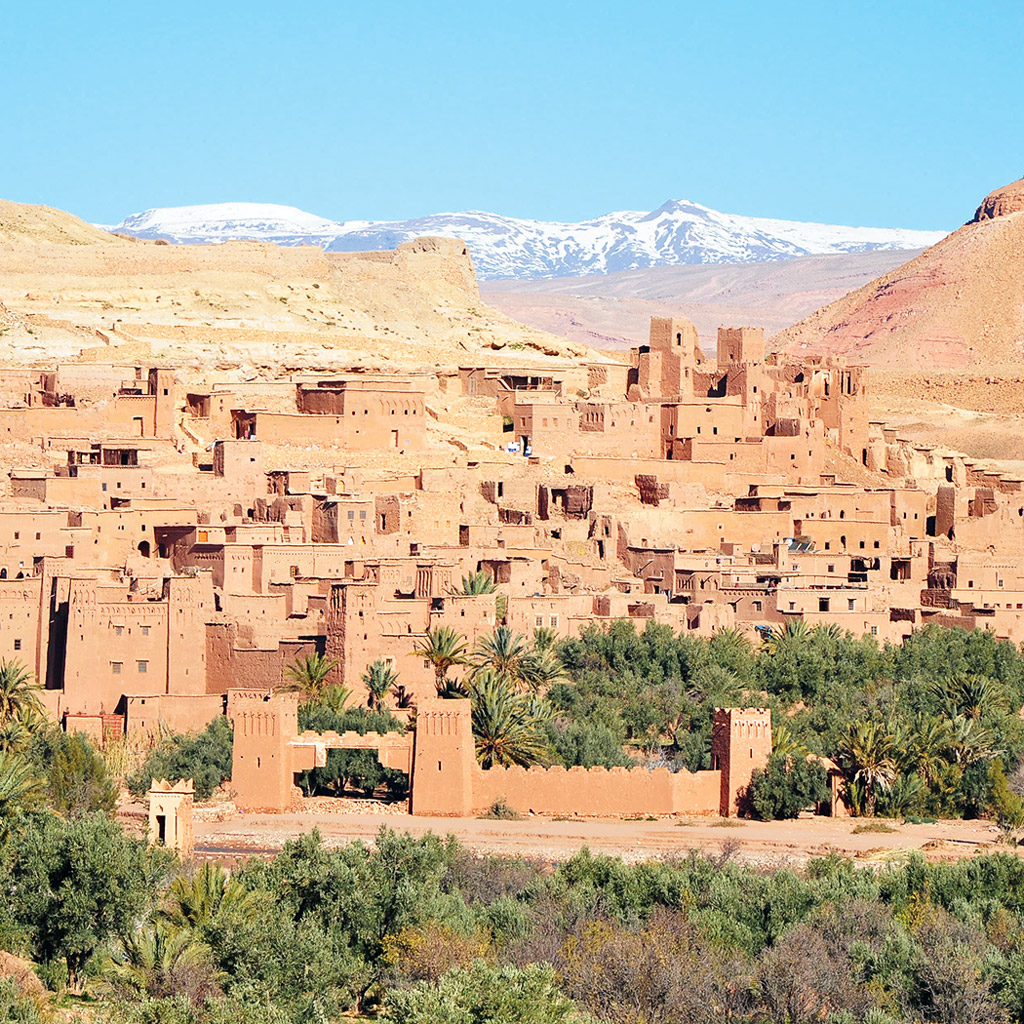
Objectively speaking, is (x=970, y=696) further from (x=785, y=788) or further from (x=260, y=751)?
(x=260, y=751)

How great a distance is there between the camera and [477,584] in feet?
127

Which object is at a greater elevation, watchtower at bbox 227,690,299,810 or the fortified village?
the fortified village

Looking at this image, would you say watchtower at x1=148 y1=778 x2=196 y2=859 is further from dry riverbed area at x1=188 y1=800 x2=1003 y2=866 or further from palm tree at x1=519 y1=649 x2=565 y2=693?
palm tree at x1=519 y1=649 x2=565 y2=693

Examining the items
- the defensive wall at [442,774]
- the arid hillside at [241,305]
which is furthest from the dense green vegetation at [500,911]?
the arid hillside at [241,305]

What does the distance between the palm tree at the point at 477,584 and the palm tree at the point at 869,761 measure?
6.72 m

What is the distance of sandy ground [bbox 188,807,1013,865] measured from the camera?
99.3 ft

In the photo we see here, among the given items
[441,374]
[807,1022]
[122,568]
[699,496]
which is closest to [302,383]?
[441,374]

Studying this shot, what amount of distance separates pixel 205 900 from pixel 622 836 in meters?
7.50

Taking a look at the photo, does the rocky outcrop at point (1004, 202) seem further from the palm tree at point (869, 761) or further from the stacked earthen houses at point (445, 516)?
the palm tree at point (869, 761)

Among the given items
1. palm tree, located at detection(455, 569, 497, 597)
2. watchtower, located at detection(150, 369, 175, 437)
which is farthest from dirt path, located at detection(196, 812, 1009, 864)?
watchtower, located at detection(150, 369, 175, 437)

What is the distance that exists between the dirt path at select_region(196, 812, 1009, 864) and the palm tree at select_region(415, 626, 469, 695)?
409 cm

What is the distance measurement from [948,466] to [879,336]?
52.0 m

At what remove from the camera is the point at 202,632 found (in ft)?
116

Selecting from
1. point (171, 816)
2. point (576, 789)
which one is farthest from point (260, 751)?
point (576, 789)
